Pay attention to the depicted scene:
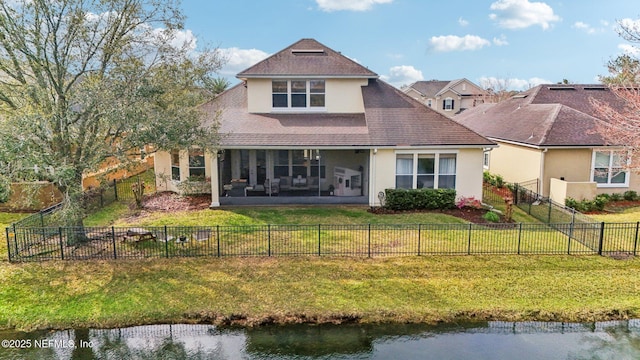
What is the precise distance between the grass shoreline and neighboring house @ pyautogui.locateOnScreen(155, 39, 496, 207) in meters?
7.00

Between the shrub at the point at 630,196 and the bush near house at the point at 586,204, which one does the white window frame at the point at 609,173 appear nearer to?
the shrub at the point at 630,196

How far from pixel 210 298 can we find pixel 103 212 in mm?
10843

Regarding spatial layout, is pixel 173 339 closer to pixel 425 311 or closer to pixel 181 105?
pixel 425 311

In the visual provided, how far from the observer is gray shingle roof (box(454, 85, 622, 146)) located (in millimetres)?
20922

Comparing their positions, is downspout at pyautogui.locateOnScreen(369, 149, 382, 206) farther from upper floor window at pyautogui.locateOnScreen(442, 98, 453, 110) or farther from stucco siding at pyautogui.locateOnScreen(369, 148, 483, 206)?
upper floor window at pyautogui.locateOnScreen(442, 98, 453, 110)

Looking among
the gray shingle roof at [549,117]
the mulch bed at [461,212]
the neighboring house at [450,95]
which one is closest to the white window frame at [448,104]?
the neighboring house at [450,95]

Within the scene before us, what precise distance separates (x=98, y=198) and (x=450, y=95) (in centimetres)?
5753

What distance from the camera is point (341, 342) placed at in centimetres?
912

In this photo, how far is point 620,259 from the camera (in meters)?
12.9

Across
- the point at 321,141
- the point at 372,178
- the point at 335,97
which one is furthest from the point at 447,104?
the point at 321,141

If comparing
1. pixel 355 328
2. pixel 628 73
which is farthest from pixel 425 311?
pixel 628 73

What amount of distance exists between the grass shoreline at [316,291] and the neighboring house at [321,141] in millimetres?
6997

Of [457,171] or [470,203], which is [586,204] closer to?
[470,203]

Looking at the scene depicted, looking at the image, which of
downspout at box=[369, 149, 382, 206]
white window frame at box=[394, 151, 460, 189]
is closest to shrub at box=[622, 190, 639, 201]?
white window frame at box=[394, 151, 460, 189]
